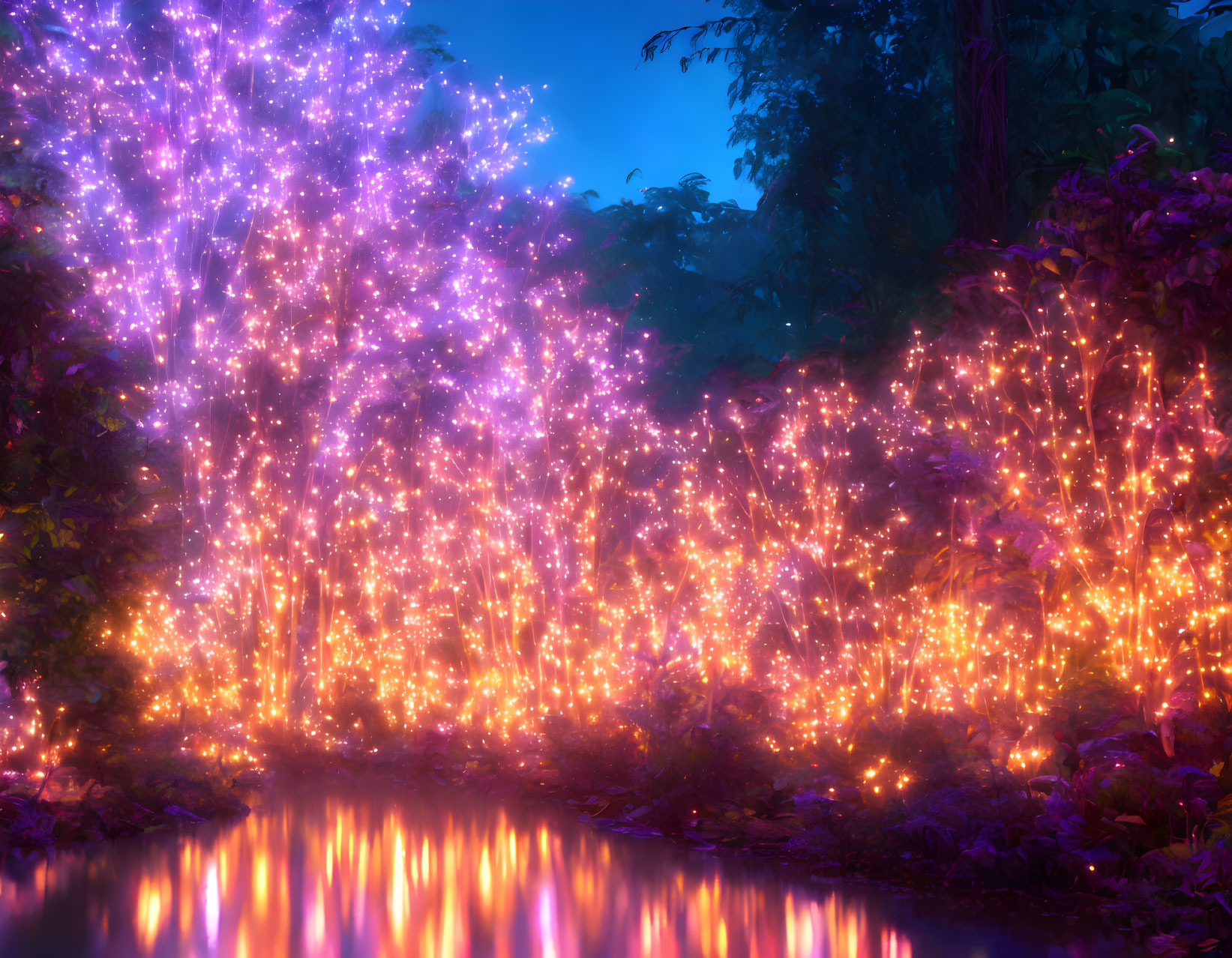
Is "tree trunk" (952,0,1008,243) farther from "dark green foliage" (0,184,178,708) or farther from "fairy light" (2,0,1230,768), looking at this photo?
"dark green foliage" (0,184,178,708)

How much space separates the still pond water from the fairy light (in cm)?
144

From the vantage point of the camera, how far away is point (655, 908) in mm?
5266

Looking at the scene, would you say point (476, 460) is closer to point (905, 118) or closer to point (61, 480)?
point (61, 480)

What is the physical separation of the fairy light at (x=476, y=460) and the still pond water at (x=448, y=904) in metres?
1.44

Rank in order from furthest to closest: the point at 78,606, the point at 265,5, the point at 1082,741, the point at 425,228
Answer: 1. the point at 425,228
2. the point at 265,5
3. the point at 78,606
4. the point at 1082,741

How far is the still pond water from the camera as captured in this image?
4664 mm

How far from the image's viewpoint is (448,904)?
5359 mm

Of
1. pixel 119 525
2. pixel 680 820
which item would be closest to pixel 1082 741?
pixel 680 820

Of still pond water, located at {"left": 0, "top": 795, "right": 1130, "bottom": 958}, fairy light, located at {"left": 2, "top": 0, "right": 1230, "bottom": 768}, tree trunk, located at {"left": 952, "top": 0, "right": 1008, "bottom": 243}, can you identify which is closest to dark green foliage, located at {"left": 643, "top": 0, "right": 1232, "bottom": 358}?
tree trunk, located at {"left": 952, "top": 0, "right": 1008, "bottom": 243}

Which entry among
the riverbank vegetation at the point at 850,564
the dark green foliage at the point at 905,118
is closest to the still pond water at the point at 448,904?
the riverbank vegetation at the point at 850,564

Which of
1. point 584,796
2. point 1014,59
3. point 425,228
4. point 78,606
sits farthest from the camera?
point 425,228

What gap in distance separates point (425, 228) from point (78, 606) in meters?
6.43

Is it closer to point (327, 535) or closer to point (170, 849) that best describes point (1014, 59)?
point (327, 535)

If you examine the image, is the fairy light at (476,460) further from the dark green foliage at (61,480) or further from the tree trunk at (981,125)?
the tree trunk at (981,125)
